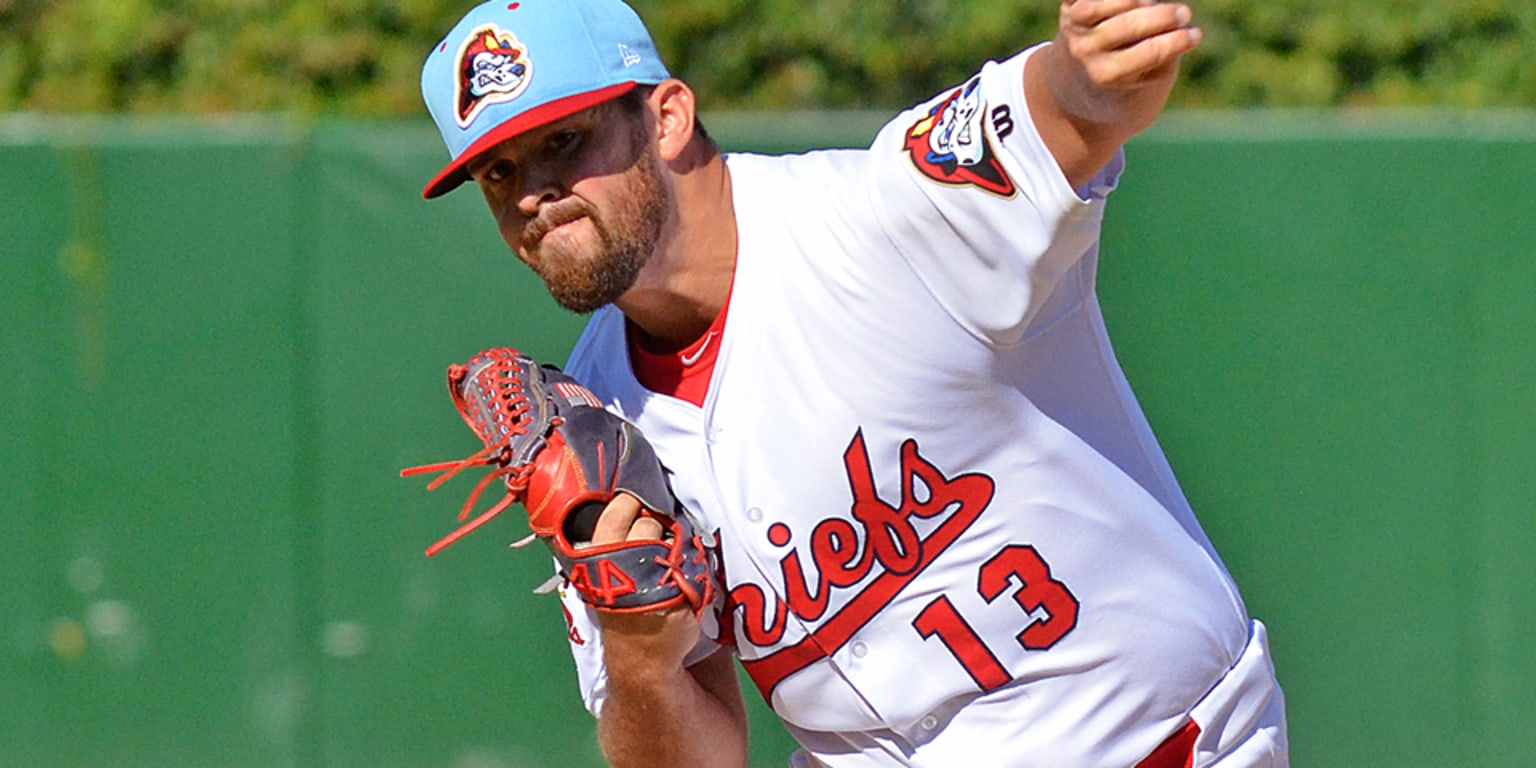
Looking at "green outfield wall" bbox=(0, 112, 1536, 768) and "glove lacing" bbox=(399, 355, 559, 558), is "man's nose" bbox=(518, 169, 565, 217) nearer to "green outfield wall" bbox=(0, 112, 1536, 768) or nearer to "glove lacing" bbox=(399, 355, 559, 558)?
"glove lacing" bbox=(399, 355, 559, 558)

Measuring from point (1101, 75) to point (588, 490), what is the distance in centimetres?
87

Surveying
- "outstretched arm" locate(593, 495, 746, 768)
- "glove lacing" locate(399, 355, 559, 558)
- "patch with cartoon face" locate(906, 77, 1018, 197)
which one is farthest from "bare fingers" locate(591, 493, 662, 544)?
"patch with cartoon face" locate(906, 77, 1018, 197)

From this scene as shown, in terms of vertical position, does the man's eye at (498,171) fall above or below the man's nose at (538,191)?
above

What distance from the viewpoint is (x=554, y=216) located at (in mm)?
2369

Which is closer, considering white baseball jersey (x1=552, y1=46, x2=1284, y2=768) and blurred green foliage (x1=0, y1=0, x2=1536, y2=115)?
white baseball jersey (x1=552, y1=46, x2=1284, y2=768)

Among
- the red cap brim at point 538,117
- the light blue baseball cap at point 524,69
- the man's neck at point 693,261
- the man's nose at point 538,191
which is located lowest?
the man's neck at point 693,261

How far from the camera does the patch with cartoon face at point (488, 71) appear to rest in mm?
2354

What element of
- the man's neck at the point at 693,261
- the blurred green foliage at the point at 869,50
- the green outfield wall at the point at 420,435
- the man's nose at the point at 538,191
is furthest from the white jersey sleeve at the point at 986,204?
the blurred green foliage at the point at 869,50

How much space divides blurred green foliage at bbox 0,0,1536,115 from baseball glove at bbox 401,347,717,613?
15.1 feet

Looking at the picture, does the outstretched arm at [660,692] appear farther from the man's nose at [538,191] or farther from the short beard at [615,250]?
the man's nose at [538,191]

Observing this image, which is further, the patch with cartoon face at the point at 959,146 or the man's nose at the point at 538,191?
the man's nose at the point at 538,191

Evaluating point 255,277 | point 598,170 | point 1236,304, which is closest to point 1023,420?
point 598,170

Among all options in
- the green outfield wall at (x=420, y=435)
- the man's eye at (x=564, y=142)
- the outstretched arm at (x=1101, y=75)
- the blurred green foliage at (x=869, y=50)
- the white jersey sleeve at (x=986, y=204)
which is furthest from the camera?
the blurred green foliage at (x=869, y=50)

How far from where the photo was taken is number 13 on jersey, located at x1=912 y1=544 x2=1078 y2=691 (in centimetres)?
235
